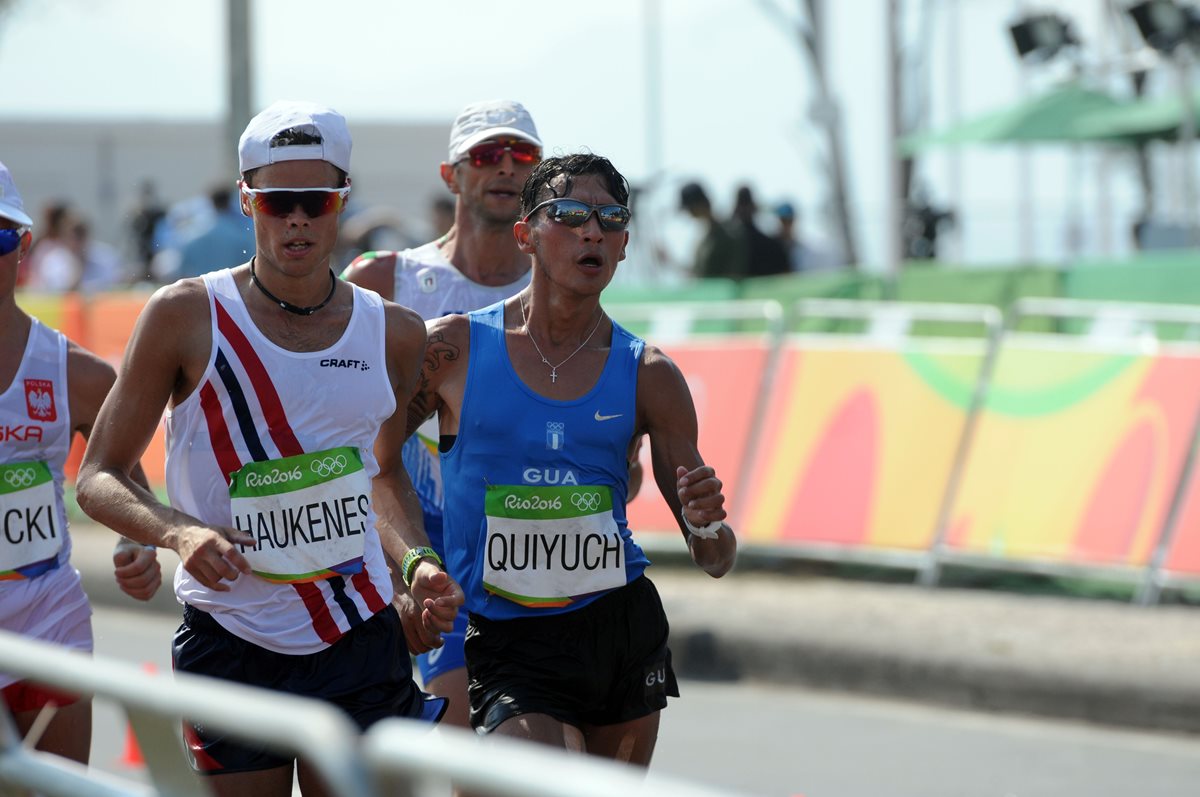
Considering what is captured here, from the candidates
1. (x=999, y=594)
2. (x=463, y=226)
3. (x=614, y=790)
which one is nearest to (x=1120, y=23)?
(x=999, y=594)

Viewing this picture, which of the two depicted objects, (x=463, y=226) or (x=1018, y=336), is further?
(x=1018, y=336)

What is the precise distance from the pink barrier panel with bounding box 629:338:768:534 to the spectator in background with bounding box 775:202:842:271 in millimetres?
5876

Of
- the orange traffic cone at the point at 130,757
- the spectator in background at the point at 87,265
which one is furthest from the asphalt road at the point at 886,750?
the spectator in background at the point at 87,265

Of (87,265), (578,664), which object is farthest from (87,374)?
(87,265)

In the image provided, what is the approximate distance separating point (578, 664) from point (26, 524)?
1.53 metres

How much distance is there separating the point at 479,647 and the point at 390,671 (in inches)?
14.7

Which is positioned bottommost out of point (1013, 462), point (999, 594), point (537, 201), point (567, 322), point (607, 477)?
point (999, 594)

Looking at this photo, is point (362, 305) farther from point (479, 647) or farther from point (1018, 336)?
point (1018, 336)

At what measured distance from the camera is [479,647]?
4.73m

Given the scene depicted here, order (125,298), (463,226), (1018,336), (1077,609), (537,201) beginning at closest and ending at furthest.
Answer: (537,201) < (463,226) < (1077,609) < (1018,336) < (125,298)

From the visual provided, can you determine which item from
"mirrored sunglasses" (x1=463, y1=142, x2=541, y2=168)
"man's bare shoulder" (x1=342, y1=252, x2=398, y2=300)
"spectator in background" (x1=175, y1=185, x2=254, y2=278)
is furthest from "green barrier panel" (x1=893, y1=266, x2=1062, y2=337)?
"man's bare shoulder" (x1=342, y1=252, x2=398, y2=300)

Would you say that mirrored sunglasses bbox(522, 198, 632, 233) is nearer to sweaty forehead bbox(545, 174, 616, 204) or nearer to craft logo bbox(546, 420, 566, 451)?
sweaty forehead bbox(545, 174, 616, 204)

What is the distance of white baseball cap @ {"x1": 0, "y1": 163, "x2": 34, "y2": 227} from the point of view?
4.91m

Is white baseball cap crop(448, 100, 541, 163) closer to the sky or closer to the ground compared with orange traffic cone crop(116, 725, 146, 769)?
closer to the sky
